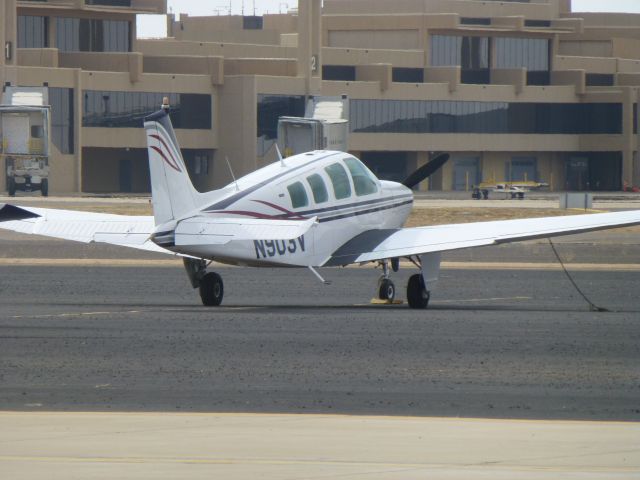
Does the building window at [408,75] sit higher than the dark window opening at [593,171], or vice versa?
the building window at [408,75]

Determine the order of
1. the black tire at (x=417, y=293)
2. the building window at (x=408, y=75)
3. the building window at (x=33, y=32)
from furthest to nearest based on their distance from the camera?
the building window at (x=408, y=75) → the building window at (x=33, y=32) → the black tire at (x=417, y=293)

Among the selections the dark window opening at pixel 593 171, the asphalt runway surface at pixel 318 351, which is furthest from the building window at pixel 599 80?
the asphalt runway surface at pixel 318 351

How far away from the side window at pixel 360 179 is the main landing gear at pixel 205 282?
3.06m

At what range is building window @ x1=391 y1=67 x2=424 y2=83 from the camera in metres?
115

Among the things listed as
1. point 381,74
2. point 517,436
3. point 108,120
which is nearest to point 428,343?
point 517,436

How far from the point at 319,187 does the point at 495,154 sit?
3669 inches

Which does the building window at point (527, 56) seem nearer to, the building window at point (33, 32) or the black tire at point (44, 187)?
the building window at point (33, 32)

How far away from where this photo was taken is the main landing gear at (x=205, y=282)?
989 inches

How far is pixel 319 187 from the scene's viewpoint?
2517 centimetres

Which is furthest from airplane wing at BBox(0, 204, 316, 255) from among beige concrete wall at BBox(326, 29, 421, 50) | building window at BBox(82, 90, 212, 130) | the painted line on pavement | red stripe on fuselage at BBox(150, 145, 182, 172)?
beige concrete wall at BBox(326, 29, 421, 50)

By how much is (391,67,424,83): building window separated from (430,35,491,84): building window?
3.90 metres

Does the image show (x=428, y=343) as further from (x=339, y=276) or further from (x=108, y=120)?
(x=108, y=120)

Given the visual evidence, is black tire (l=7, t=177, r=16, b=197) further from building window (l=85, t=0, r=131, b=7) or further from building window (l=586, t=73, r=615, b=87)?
building window (l=586, t=73, r=615, b=87)

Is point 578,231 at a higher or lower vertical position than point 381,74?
lower
